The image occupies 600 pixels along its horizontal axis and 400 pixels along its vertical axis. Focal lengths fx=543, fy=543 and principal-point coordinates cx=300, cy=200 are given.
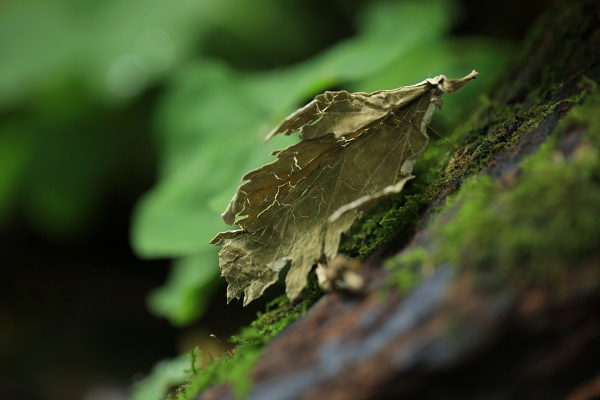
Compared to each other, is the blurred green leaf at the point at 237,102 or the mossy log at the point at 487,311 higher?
the blurred green leaf at the point at 237,102

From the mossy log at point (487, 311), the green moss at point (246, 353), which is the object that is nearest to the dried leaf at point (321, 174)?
the green moss at point (246, 353)

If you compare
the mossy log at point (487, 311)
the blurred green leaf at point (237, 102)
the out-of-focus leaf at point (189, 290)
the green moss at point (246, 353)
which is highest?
the blurred green leaf at point (237, 102)

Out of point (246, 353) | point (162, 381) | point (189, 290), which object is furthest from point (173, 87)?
point (246, 353)

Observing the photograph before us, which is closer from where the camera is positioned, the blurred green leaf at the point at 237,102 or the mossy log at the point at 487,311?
the mossy log at the point at 487,311

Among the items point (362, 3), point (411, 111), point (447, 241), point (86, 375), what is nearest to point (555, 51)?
point (411, 111)

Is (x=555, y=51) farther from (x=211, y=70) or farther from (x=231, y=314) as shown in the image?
(x=231, y=314)

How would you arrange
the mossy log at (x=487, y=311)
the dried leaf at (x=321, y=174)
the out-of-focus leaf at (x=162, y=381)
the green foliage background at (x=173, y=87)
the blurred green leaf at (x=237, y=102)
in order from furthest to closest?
the green foliage background at (x=173, y=87) < the blurred green leaf at (x=237, y=102) < the out-of-focus leaf at (x=162, y=381) < the dried leaf at (x=321, y=174) < the mossy log at (x=487, y=311)

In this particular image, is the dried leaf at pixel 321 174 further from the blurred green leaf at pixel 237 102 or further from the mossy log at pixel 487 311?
the blurred green leaf at pixel 237 102
